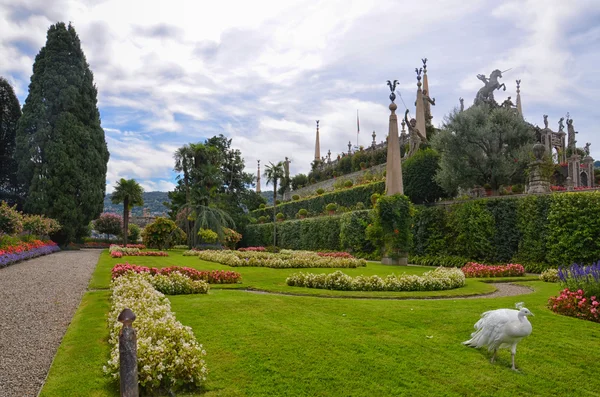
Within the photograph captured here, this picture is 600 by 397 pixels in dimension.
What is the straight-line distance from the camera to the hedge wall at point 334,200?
31156mm

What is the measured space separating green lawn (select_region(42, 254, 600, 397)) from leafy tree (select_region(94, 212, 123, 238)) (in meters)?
50.3

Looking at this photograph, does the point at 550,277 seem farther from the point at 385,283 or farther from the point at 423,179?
the point at 423,179

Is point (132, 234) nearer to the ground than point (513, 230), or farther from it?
nearer to the ground

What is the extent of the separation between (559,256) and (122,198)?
38.4 metres

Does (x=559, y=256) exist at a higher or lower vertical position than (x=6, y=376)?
higher

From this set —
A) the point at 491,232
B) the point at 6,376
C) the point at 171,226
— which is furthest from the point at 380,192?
the point at 6,376

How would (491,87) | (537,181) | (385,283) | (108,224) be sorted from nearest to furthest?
(385,283)
(537,181)
(491,87)
(108,224)

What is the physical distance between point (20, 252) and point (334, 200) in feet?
75.2

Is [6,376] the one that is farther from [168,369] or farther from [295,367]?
[295,367]

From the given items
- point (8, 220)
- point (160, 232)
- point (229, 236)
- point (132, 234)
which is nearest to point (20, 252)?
point (8, 220)

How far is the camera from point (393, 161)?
72.1 feet

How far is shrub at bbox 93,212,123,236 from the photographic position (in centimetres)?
5409

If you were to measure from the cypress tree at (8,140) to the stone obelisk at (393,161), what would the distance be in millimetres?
35104

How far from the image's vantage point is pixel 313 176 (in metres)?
55.2
